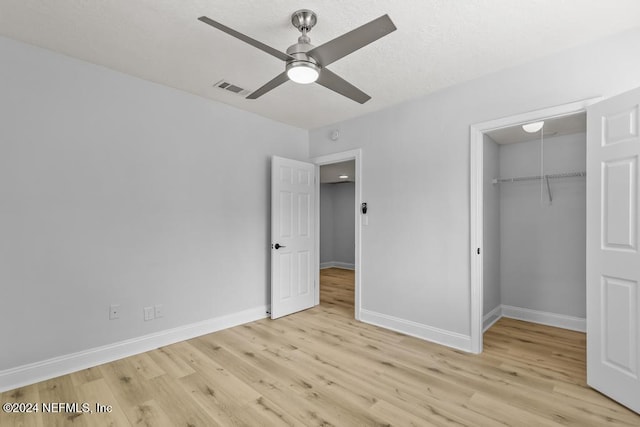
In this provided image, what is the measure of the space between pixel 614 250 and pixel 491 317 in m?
1.91

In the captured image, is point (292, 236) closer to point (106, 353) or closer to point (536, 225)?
point (106, 353)

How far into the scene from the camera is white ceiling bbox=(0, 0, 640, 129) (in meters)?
1.94

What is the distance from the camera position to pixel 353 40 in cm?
164

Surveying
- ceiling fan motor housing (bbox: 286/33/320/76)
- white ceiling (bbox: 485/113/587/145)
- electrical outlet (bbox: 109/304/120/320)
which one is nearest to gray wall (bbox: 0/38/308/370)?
electrical outlet (bbox: 109/304/120/320)

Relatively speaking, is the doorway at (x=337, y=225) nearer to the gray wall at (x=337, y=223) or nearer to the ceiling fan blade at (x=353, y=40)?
the gray wall at (x=337, y=223)

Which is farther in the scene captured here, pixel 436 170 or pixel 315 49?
pixel 436 170

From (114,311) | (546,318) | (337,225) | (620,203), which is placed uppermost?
(620,203)

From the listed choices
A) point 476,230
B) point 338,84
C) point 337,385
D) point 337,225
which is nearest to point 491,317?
point 476,230

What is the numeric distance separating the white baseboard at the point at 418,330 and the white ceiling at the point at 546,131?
80.9 inches

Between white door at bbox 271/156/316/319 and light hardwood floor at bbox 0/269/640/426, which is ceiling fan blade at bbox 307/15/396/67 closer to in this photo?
white door at bbox 271/156/316/319

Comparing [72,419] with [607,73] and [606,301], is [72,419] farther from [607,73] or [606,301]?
[607,73]

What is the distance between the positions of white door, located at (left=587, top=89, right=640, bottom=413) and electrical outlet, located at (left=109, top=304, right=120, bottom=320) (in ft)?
12.8

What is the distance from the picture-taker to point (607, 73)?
229 centimetres

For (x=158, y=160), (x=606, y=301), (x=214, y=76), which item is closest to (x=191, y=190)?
(x=158, y=160)
